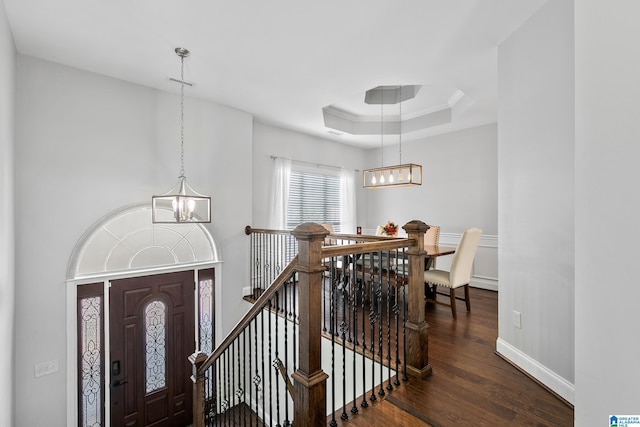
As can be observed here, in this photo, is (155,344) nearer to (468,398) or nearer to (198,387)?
(198,387)

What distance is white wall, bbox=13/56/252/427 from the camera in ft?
9.15

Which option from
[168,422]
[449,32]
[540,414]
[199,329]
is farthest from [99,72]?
[540,414]

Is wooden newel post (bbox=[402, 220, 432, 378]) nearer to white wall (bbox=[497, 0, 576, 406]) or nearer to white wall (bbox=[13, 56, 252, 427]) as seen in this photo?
white wall (bbox=[497, 0, 576, 406])

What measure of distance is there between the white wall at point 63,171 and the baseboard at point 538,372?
3.88m

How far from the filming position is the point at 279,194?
5.12 meters

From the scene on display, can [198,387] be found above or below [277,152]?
below

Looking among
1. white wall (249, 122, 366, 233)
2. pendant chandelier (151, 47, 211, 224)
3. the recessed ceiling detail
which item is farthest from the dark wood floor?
the recessed ceiling detail

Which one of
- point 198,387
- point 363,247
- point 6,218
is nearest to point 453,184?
point 363,247

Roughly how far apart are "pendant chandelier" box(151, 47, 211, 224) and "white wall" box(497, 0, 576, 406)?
9.33 ft

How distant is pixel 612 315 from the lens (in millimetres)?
656

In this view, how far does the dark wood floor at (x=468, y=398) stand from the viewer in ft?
5.78

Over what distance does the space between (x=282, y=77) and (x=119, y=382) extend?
4.02 m

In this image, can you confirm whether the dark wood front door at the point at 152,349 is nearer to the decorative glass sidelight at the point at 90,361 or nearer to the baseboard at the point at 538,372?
the decorative glass sidelight at the point at 90,361

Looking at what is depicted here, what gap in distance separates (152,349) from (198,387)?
47.0 inches
